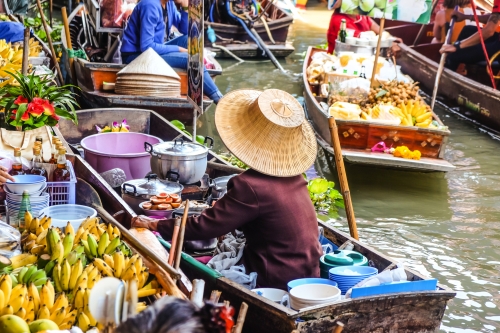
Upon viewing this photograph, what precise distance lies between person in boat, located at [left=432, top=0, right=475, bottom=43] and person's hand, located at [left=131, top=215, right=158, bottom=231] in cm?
920

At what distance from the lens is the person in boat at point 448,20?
11688 millimetres

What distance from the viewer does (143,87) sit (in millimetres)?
6824

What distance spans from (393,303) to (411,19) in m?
5.89

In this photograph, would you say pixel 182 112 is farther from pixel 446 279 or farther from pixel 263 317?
pixel 263 317

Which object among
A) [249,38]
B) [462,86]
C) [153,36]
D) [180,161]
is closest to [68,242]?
[180,161]

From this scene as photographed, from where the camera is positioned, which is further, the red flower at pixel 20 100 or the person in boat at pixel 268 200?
the red flower at pixel 20 100

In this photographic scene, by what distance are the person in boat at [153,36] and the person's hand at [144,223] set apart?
151 inches

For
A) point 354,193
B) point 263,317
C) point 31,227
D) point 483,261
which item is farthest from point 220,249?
point 354,193

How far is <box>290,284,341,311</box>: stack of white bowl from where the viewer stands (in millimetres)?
3146

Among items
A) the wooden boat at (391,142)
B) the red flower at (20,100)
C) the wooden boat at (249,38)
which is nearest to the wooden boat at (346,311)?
the red flower at (20,100)

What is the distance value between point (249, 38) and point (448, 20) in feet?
13.0

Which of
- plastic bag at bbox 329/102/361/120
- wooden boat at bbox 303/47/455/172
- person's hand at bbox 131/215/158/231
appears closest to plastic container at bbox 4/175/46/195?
person's hand at bbox 131/215/158/231

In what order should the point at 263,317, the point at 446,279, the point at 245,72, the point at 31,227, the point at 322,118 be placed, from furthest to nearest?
1. the point at 245,72
2. the point at 322,118
3. the point at 446,279
4. the point at 31,227
5. the point at 263,317

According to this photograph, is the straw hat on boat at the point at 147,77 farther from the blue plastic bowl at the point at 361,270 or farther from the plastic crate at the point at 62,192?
the blue plastic bowl at the point at 361,270
